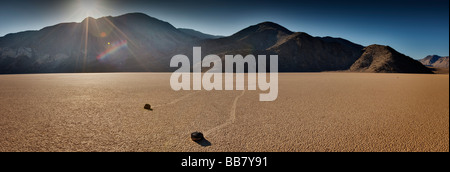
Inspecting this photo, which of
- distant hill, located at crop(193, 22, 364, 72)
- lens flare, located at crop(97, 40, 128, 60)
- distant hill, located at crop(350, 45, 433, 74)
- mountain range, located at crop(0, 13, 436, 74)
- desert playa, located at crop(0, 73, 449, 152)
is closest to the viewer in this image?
desert playa, located at crop(0, 73, 449, 152)

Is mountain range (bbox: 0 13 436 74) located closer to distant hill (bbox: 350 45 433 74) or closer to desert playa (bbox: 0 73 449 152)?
distant hill (bbox: 350 45 433 74)

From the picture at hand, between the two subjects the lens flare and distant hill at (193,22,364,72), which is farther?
the lens flare

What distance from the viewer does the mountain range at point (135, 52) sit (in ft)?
199

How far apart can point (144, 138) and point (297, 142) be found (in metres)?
2.89

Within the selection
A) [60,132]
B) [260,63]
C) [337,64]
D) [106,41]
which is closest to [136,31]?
[106,41]

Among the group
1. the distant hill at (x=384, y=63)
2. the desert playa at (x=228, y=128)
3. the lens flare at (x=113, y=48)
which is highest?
the lens flare at (x=113, y=48)

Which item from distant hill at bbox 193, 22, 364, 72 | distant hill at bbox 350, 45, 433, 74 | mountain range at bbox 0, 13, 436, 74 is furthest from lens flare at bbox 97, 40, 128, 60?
distant hill at bbox 350, 45, 433, 74

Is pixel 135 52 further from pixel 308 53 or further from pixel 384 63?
pixel 384 63

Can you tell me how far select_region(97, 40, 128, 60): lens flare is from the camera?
7438 cm

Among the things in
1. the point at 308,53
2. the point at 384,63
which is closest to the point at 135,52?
the point at 308,53

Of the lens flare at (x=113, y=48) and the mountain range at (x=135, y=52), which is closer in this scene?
the mountain range at (x=135, y=52)

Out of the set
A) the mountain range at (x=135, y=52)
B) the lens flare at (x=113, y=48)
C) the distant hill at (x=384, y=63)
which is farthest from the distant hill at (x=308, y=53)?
the lens flare at (x=113, y=48)

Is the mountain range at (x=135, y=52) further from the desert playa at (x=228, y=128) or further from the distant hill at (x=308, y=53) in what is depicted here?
the desert playa at (x=228, y=128)
